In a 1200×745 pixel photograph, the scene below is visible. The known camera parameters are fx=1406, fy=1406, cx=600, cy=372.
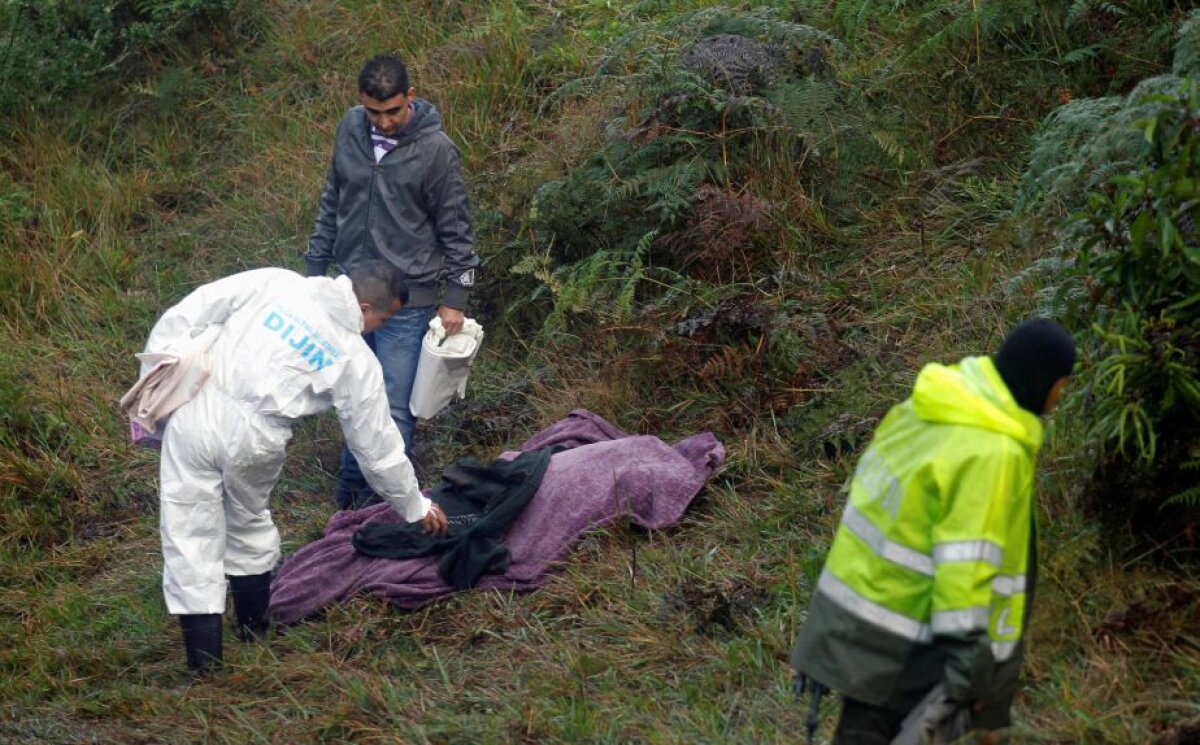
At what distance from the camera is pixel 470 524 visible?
5918mm

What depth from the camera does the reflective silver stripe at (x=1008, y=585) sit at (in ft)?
10.7

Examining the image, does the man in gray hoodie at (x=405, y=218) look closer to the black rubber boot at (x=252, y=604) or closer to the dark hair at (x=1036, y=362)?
the black rubber boot at (x=252, y=604)

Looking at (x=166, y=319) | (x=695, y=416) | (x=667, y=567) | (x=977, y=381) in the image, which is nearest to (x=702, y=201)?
(x=695, y=416)

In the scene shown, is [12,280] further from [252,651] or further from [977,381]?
[977,381]

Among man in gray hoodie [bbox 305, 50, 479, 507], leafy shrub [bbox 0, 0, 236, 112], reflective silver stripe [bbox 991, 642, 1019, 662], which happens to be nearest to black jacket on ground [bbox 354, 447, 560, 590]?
man in gray hoodie [bbox 305, 50, 479, 507]

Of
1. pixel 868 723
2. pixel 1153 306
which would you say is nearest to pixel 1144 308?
pixel 1153 306

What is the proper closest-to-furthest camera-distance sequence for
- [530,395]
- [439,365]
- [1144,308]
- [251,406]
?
[1144,308] → [251,406] → [439,365] → [530,395]

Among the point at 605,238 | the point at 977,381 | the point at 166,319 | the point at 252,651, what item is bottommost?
the point at 252,651

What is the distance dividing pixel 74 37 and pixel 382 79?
5.26m

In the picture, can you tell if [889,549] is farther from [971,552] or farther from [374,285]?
[374,285]

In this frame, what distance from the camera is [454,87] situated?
9078 millimetres

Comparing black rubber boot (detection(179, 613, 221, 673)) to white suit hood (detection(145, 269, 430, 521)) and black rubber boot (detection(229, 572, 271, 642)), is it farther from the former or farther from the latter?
white suit hood (detection(145, 269, 430, 521))

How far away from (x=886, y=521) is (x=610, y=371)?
12.4ft

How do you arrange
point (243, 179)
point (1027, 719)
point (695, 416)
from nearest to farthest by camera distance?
point (1027, 719), point (695, 416), point (243, 179)
